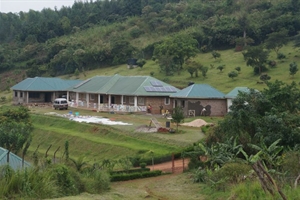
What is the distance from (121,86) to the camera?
49219 millimetres

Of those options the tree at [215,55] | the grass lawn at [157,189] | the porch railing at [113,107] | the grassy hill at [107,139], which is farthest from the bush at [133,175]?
the tree at [215,55]

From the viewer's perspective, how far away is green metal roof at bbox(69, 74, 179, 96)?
46.1 metres

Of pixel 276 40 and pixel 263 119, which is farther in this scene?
pixel 276 40

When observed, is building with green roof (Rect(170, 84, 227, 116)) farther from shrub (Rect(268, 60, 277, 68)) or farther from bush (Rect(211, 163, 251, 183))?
bush (Rect(211, 163, 251, 183))

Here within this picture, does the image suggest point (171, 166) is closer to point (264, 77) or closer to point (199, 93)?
point (199, 93)

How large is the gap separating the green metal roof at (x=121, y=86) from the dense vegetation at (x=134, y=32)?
10.2 m

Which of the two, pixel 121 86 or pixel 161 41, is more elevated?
pixel 161 41

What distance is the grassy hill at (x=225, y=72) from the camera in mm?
51241

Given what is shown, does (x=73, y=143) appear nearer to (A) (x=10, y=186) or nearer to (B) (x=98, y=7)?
(A) (x=10, y=186)

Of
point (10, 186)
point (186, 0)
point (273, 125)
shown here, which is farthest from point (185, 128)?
point (186, 0)

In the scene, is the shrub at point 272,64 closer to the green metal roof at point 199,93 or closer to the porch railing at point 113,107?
the green metal roof at point 199,93

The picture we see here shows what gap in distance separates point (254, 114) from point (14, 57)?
74023 millimetres

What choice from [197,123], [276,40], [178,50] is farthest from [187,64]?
[197,123]

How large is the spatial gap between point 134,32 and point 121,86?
45106 millimetres
